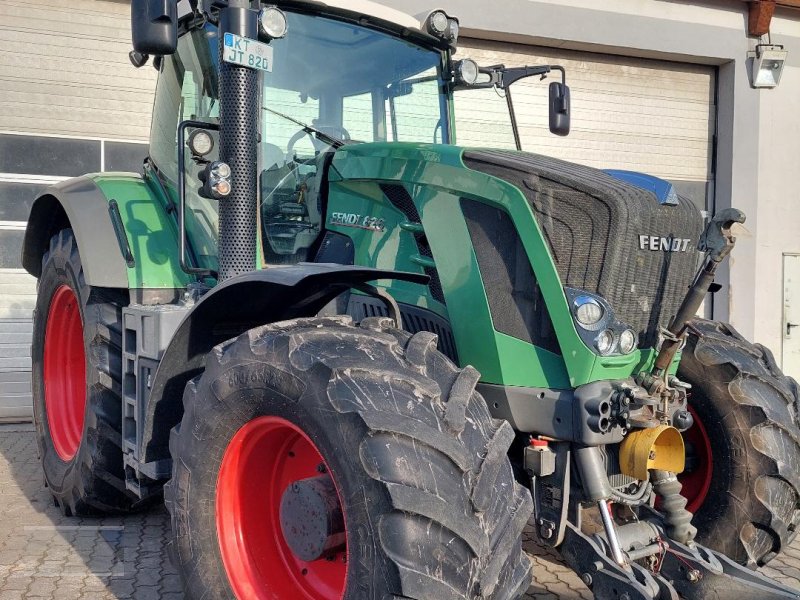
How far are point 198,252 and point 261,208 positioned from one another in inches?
22.6

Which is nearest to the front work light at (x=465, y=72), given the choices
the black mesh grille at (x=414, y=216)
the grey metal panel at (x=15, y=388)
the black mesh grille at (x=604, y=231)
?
the black mesh grille at (x=414, y=216)

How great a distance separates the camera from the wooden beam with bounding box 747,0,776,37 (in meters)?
8.94

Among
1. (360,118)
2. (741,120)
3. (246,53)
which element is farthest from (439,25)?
(741,120)

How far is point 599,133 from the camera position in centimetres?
911

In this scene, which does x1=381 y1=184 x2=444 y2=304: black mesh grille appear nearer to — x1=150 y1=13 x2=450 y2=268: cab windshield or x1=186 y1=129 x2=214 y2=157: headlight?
x1=150 y1=13 x2=450 y2=268: cab windshield

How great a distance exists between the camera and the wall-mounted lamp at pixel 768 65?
8969 mm

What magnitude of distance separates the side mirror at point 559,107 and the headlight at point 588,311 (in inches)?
73.7

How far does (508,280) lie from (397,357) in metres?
0.58

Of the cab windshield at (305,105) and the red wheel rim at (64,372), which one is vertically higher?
the cab windshield at (305,105)

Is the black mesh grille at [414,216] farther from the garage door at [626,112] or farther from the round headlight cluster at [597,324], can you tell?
the garage door at [626,112]

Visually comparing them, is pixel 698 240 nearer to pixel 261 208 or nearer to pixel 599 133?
pixel 261 208

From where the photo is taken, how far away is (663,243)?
9.52 feet

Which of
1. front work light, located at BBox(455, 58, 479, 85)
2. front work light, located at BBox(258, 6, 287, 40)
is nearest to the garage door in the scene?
front work light, located at BBox(455, 58, 479, 85)

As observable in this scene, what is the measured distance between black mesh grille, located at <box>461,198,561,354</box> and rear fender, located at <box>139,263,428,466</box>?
22cm
